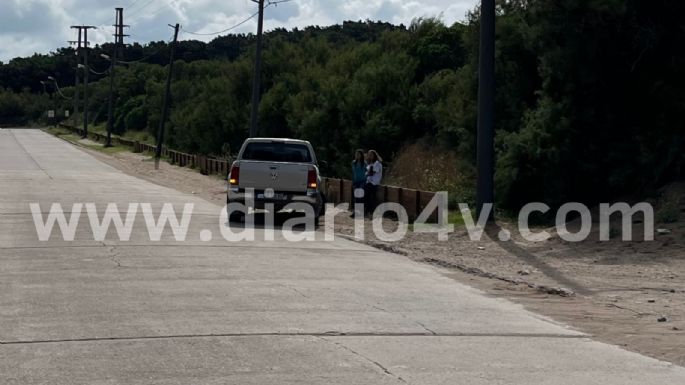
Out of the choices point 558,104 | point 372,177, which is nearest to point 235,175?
point 372,177

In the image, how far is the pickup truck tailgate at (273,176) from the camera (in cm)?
2308

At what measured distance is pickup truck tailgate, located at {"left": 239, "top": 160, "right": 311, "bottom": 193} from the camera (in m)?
23.1

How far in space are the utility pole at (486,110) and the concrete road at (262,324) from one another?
476 centimetres

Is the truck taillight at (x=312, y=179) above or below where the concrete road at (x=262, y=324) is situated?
above

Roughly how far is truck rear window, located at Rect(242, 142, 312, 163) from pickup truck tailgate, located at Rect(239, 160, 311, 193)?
1.55 metres

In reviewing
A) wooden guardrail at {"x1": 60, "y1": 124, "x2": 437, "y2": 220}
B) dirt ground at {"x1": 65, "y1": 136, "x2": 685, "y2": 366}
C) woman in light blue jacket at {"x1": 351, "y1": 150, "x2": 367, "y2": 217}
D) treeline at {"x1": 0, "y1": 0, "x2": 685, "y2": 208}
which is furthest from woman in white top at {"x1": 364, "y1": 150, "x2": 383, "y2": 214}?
dirt ground at {"x1": 65, "y1": 136, "x2": 685, "y2": 366}

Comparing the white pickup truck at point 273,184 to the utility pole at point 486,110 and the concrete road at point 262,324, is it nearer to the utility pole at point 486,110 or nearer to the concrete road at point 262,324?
the utility pole at point 486,110

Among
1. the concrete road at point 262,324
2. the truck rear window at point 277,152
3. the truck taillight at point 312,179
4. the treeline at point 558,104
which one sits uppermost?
→ the treeline at point 558,104

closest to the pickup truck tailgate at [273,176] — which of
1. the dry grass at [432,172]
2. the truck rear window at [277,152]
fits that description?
the truck rear window at [277,152]

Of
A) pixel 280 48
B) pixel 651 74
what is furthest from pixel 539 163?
pixel 280 48

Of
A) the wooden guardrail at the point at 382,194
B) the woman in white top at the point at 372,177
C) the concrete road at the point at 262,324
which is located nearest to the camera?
the concrete road at the point at 262,324

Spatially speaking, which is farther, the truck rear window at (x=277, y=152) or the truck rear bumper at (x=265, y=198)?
the truck rear window at (x=277, y=152)

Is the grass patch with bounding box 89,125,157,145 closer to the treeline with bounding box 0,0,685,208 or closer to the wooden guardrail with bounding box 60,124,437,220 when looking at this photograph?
the wooden guardrail with bounding box 60,124,437,220

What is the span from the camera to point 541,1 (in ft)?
74.1
